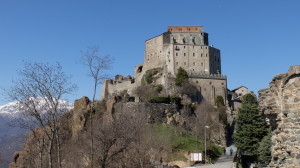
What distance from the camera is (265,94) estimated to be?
11156 millimetres

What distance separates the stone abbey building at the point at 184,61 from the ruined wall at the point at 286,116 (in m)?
55.2

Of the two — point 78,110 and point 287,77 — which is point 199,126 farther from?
point 287,77

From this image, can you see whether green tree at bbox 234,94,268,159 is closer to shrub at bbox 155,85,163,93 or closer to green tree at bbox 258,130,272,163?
green tree at bbox 258,130,272,163

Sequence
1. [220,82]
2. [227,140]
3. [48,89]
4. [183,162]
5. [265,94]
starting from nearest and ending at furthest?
[265,94], [48,89], [183,162], [227,140], [220,82]

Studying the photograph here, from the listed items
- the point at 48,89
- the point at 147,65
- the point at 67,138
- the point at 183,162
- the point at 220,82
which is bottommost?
the point at 183,162

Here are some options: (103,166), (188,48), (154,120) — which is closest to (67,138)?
(154,120)

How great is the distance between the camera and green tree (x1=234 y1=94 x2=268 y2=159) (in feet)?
106

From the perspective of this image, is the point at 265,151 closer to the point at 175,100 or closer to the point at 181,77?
the point at 175,100

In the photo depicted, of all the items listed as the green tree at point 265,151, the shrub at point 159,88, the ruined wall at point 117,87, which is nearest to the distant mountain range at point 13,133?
the green tree at point 265,151

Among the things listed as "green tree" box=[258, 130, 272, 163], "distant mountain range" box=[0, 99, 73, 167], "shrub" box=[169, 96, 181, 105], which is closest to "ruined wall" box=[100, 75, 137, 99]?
"shrub" box=[169, 96, 181, 105]

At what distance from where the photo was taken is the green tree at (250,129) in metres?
32.2

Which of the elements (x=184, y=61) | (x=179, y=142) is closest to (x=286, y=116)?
(x=179, y=142)

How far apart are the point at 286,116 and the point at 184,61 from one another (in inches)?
2632

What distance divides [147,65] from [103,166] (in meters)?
64.2
